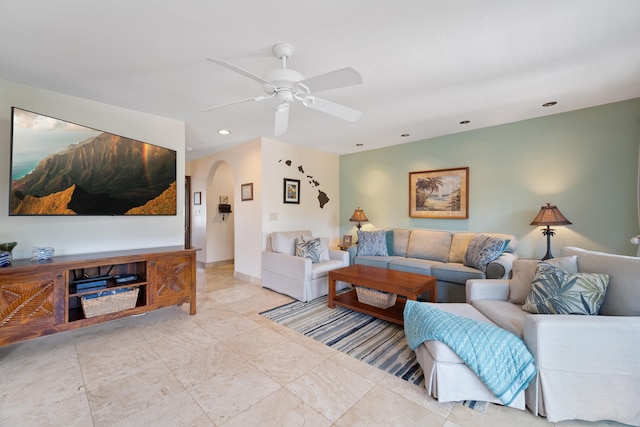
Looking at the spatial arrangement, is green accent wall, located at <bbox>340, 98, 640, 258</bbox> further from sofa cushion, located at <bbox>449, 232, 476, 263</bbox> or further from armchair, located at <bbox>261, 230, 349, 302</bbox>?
armchair, located at <bbox>261, 230, 349, 302</bbox>

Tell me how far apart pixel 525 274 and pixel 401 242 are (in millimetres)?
2113

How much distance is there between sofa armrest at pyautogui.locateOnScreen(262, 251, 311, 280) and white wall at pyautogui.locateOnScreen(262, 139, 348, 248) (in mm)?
314

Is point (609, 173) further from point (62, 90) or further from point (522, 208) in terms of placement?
point (62, 90)

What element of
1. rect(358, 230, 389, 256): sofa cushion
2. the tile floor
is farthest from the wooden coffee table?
rect(358, 230, 389, 256): sofa cushion

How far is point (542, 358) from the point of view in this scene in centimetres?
149

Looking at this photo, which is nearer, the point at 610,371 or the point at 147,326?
the point at 610,371

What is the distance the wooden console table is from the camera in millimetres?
1990

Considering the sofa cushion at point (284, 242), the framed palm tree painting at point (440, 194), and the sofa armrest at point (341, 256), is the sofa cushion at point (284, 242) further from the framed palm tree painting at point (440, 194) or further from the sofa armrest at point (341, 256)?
the framed palm tree painting at point (440, 194)

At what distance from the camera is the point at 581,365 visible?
1.45 meters

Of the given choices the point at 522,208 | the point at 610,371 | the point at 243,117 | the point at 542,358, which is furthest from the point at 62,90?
the point at 522,208

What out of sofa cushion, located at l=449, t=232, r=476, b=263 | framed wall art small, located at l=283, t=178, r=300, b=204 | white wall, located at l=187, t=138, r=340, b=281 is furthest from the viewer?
framed wall art small, located at l=283, t=178, r=300, b=204

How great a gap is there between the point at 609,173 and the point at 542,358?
9.02 ft

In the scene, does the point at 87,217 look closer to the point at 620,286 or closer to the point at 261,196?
the point at 261,196

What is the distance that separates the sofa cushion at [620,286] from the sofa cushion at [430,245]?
1.99m
